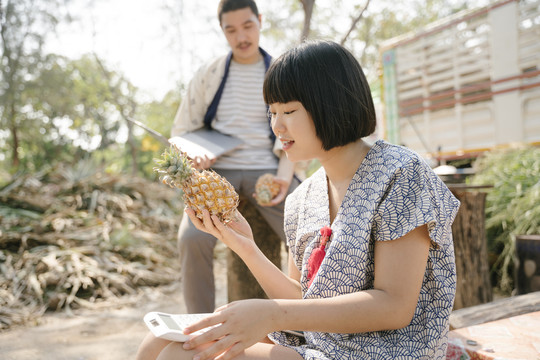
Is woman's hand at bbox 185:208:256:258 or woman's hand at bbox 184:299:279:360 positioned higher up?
woman's hand at bbox 185:208:256:258

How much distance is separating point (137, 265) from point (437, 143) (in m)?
5.46

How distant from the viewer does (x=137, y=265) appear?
537 centimetres

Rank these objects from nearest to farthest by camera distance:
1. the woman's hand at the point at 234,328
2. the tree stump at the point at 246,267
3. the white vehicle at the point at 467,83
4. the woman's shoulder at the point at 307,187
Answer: the woman's hand at the point at 234,328 < the woman's shoulder at the point at 307,187 < the tree stump at the point at 246,267 < the white vehicle at the point at 467,83

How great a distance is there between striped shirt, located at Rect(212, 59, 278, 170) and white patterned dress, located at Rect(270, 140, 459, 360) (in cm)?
163

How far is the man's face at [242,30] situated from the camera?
116 inches

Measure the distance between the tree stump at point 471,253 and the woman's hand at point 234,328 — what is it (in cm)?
285

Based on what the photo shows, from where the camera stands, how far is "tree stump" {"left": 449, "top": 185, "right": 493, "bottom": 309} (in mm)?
3588

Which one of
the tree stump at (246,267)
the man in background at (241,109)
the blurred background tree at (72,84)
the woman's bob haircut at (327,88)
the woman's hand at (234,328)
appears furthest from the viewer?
the blurred background tree at (72,84)

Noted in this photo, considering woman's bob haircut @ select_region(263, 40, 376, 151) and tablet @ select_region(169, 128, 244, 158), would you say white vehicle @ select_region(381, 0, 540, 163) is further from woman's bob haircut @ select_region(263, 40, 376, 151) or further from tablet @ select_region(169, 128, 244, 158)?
woman's bob haircut @ select_region(263, 40, 376, 151)

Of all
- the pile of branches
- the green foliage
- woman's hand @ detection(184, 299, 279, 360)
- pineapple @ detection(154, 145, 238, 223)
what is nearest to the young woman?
woman's hand @ detection(184, 299, 279, 360)

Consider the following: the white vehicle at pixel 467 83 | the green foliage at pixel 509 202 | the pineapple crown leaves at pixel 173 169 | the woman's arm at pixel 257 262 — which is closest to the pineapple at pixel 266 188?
the pineapple crown leaves at pixel 173 169

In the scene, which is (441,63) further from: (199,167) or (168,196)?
(199,167)

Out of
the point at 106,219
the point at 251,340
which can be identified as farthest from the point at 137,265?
the point at 251,340

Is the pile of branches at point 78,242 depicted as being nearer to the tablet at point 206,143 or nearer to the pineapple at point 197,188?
the tablet at point 206,143
